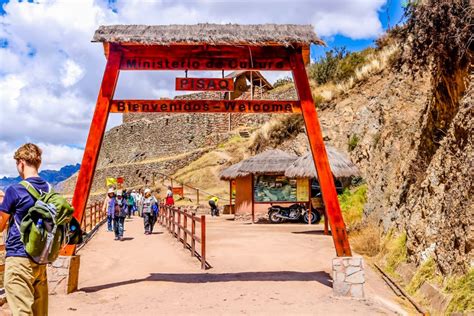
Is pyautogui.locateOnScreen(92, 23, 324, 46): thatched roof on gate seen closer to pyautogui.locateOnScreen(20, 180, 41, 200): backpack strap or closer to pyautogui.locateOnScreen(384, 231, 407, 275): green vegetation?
pyautogui.locateOnScreen(20, 180, 41, 200): backpack strap

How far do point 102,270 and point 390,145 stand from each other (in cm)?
760

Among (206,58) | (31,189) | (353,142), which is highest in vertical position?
(353,142)

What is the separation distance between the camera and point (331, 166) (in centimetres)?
1784

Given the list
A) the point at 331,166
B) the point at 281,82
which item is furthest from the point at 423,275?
the point at 281,82

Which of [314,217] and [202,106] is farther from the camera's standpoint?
[314,217]

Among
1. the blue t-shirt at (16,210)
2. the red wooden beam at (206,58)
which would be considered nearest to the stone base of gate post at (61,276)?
the red wooden beam at (206,58)

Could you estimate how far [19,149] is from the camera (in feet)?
15.2

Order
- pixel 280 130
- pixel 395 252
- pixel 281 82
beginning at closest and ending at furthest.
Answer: pixel 395 252, pixel 280 130, pixel 281 82

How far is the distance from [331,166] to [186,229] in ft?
23.3

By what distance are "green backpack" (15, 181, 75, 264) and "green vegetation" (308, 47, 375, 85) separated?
25.8 m

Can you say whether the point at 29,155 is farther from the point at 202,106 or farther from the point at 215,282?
the point at 215,282

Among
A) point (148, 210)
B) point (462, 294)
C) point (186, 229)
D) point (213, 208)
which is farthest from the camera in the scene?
point (213, 208)

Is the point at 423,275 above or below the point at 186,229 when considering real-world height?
below

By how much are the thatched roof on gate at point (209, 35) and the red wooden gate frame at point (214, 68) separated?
21 centimetres
